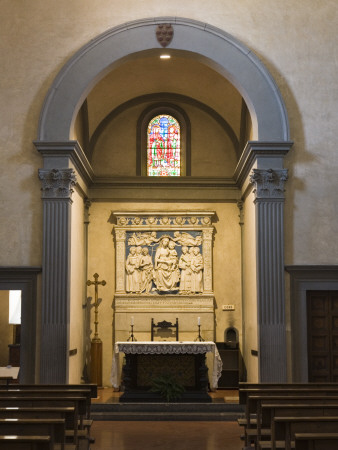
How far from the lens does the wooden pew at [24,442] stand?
17.9ft

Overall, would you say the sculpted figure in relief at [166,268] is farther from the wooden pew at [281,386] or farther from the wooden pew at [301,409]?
the wooden pew at [301,409]

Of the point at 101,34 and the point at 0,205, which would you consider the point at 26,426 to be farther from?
the point at 101,34

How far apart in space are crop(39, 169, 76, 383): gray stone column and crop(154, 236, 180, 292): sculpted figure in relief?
12.4 feet

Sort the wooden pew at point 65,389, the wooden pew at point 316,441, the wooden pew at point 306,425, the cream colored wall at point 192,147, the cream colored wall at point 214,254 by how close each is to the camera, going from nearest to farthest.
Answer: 1. the wooden pew at point 316,441
2. the wooden pew at point 306,425
3. the wooden pew at point 65,389
4. the cream colored wall at point 214,254
5. the cream colored wall at point 192,147

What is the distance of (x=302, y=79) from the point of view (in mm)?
13039

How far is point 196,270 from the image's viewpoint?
52.7 ft

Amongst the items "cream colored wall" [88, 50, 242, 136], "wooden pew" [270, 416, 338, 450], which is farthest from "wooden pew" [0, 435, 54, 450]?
"cream colored wall" [88, 50, 242, 136]

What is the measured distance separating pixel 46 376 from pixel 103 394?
236cm

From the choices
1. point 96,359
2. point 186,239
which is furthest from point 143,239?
point 96,359

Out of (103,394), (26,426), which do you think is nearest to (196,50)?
(103,394)

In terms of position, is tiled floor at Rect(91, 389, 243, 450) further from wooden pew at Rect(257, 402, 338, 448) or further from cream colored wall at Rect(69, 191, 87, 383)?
wooden pew at Rect(257, 402, 338, 448)

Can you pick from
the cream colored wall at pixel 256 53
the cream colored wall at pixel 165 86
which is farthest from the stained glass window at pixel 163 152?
the cream colored wall at pixel 256 53

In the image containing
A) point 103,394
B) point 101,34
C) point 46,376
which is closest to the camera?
point 46,376

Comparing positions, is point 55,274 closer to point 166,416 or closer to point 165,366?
point 165,366
